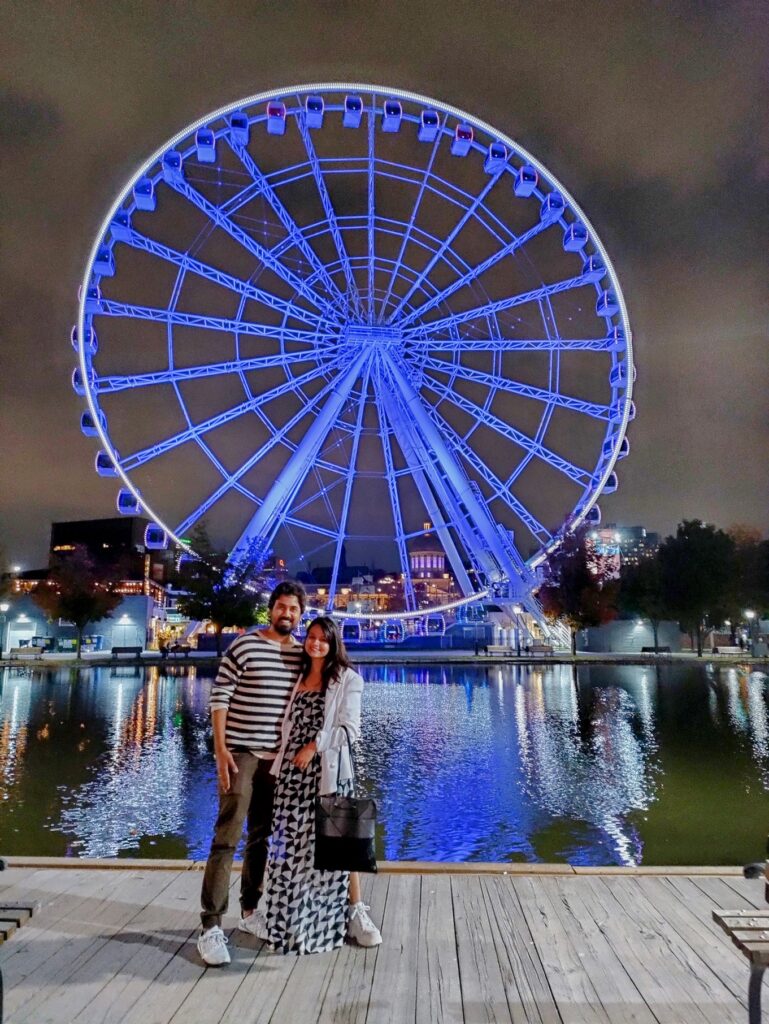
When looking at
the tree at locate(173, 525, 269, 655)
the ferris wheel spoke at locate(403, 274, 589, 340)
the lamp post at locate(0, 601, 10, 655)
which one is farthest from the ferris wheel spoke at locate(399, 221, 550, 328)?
the lamp post at locate(0, 601, 10, 655)

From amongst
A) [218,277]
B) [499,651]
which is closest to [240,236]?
[218,277]

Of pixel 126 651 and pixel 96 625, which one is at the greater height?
pixel 96 625

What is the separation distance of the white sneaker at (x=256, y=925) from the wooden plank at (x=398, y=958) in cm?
57

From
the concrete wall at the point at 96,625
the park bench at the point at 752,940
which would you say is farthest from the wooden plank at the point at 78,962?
the concrete wall at the point at 96,625

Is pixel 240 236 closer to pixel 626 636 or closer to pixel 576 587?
pixel 576 587

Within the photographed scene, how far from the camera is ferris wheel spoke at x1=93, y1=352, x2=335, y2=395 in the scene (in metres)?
24.3

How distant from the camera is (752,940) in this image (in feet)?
10.2

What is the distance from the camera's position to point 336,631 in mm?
4336

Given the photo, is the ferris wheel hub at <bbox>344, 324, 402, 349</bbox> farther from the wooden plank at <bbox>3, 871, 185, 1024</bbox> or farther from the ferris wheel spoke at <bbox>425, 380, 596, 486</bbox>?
the wooden plank at <bbox>3, 871, 185, 1024</bbox>

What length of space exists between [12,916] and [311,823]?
135 cm

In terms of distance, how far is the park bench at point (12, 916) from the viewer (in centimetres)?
320

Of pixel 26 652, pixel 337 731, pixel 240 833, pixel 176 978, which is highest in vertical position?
pixel 26 652

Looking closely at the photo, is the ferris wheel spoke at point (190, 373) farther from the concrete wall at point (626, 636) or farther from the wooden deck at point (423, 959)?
the concrete wall at point (626, 636)

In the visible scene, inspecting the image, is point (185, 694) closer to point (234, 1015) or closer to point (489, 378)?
point (489, 378)
